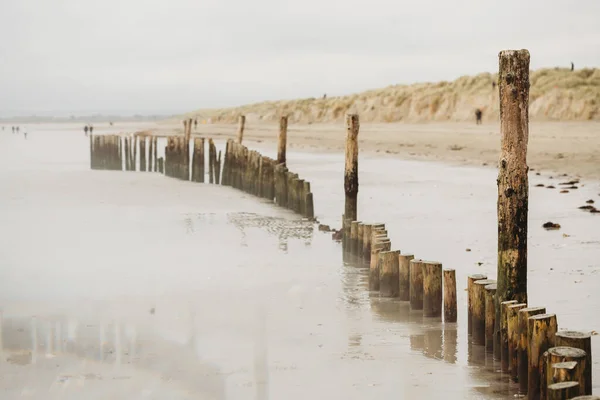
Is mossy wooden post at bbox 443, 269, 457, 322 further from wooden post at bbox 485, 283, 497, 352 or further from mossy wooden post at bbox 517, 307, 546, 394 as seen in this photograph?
mossy wooden post at bbox 517, 307, 546, 394

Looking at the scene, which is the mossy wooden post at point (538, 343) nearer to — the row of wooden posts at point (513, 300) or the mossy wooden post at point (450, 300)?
the row of wooden posts at point (513, 300)

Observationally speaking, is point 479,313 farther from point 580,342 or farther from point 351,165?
point 351,165

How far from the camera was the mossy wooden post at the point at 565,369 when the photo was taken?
5152mm

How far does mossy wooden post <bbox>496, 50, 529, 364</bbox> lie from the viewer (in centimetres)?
659

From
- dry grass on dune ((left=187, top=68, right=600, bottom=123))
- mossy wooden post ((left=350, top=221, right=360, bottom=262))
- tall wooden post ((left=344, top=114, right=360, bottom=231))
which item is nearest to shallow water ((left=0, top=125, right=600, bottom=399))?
mossy wooden post ((left=350, top=221, right=360, bottom=262))

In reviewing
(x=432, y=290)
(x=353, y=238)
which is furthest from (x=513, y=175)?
(x=353, y=238)

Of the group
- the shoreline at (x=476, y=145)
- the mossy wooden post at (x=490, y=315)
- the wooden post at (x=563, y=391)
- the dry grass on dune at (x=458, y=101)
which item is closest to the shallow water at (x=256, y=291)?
the mossy wooden post at (x=490, y=315)

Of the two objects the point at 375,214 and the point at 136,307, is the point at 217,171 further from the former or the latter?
the point at 136,307

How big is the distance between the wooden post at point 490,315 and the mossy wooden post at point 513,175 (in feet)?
0.45

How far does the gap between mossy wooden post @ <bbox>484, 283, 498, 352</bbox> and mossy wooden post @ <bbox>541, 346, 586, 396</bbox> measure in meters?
1.62

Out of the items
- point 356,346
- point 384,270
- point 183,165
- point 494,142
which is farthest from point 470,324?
point 494,142

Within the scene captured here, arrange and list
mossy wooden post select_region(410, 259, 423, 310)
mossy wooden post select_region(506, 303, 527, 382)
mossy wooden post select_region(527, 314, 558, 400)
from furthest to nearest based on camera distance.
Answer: mossy wooden post select_region(410, 259, 423, 310) < mossy wooden post select_region(506, 303, 527, 382) < mossy wooden post select_region(527, 314, 558, 400)

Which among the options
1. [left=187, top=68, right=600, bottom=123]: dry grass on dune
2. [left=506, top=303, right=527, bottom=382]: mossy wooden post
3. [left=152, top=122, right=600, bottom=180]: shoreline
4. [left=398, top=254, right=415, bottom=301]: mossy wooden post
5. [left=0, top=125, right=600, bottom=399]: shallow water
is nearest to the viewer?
[left=506, top=303, right=527, bottom=382]: mossy wooden post

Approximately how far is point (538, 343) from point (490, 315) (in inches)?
52.0
